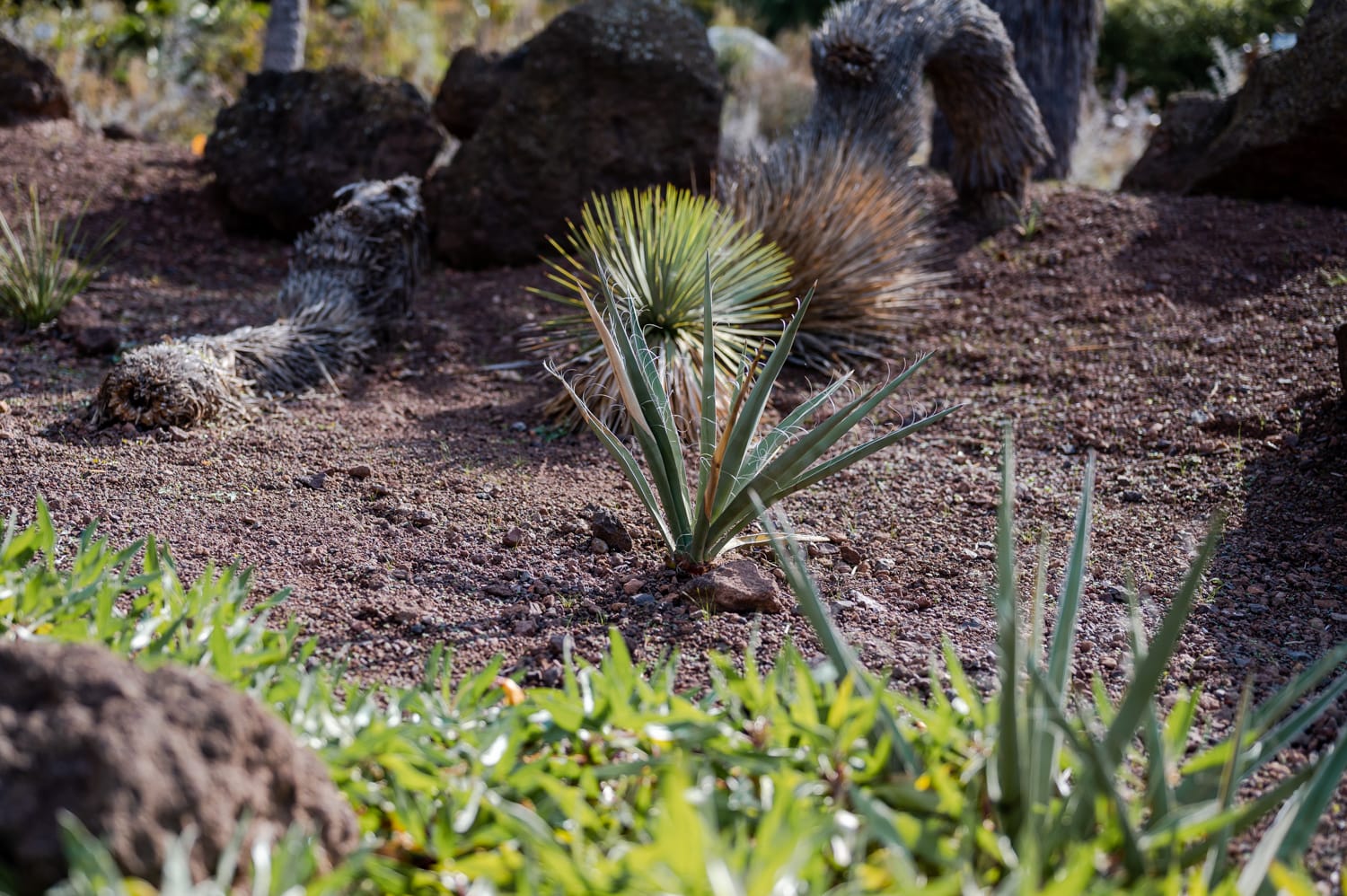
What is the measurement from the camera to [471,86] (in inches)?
254

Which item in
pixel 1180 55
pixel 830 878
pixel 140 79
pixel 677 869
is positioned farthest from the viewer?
pixel 1180 55

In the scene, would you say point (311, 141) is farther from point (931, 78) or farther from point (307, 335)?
point (931, 78)

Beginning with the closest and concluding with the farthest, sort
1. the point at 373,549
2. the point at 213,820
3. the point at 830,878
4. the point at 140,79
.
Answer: the point at 213,820, the point at 830,878, the point at 373,549, the point at 140,79

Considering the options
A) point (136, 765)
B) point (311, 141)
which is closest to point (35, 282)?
point (311, 141)

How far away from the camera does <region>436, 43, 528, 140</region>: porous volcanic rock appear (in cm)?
640

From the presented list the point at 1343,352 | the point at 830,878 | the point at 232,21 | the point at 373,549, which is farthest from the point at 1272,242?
the point at 232,21

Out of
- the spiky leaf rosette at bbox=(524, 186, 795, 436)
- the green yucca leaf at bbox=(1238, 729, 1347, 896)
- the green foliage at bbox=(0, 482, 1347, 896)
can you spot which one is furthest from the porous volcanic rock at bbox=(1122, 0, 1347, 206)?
the green yucca leaf at bbox=(1238, 729, 1347, 896)

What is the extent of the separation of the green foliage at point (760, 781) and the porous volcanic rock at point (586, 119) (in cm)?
419

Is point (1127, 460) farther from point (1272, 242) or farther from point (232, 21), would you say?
point (232, 21)

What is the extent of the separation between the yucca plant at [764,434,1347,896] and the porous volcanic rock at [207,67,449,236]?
529 centimetres

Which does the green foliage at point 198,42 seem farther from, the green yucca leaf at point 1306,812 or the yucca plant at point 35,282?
the green yucca leaf at point 1306,812

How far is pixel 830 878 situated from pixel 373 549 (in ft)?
6.13

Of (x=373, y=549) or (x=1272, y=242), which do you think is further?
(x=1272, y=242)

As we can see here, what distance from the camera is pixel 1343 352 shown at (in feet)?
12.4
